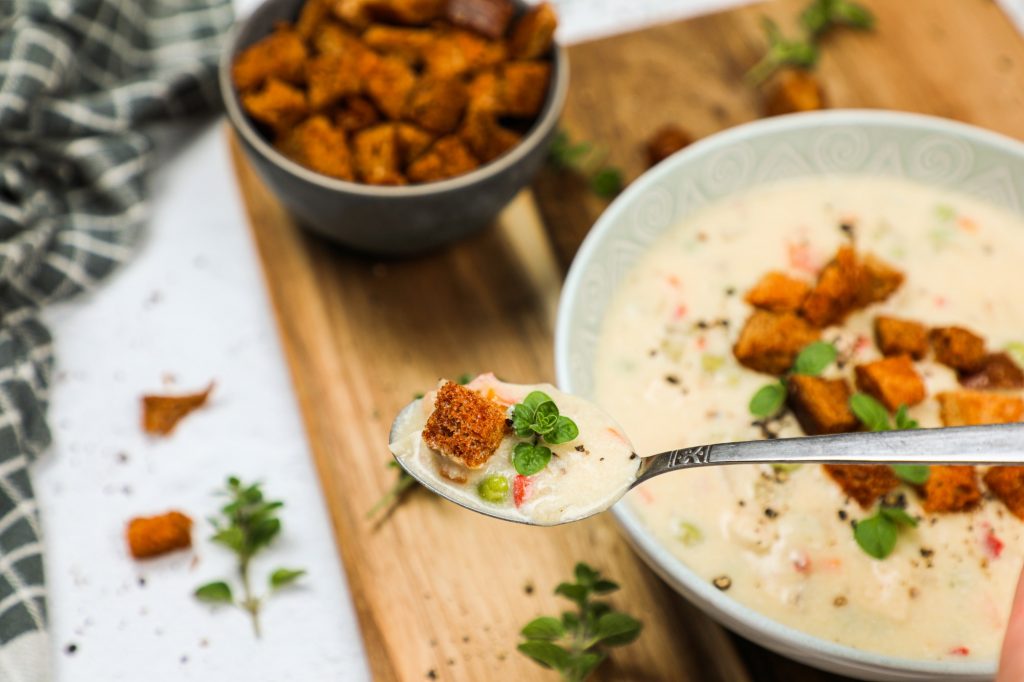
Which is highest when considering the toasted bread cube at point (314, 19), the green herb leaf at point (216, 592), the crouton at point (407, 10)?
the crouton at point (407, 10)

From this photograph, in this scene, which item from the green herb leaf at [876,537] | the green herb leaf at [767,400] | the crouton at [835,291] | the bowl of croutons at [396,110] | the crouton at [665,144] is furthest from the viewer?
the crouton at [665,144]

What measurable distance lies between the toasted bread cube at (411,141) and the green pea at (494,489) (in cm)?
89

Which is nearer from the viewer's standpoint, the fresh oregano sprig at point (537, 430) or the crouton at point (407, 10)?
the fresh oregano sprig at point (537, 430)

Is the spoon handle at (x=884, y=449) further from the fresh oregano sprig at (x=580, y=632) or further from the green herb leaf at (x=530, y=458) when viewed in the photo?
the fresh oregano sprig at (x=580, y=632)

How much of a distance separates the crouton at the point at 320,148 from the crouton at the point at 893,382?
3.62ft

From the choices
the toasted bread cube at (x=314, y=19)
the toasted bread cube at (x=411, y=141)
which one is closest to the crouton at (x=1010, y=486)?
the toasted bread cube at (x=411, y=141)

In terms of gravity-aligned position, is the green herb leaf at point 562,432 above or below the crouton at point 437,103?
below

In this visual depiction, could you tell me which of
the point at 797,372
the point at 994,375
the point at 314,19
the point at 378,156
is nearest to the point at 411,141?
the point at 378,156

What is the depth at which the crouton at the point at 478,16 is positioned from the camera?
2330mm

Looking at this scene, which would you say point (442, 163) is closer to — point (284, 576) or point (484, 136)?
point (484, 136)

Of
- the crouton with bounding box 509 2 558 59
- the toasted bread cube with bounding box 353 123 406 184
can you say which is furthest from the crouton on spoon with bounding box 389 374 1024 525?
the crouton with bounding box 509 2 558 59

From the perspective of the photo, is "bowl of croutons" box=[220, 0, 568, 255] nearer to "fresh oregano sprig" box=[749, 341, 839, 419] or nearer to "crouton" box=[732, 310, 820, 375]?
"crouton" box=[732, 310, 820, 375]

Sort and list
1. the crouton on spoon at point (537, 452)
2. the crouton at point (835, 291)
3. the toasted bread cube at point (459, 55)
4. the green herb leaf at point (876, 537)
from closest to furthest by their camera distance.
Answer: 1. the crouton on spoon at point (537, 452)
2. the green herb leaf at point (876, 537)
3. the crouton at point (835, 291)
4. the toasted bread cube at point (459, 55)

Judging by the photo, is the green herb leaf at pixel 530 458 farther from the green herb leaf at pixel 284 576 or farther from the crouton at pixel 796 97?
the crouton at pixel 796 97
